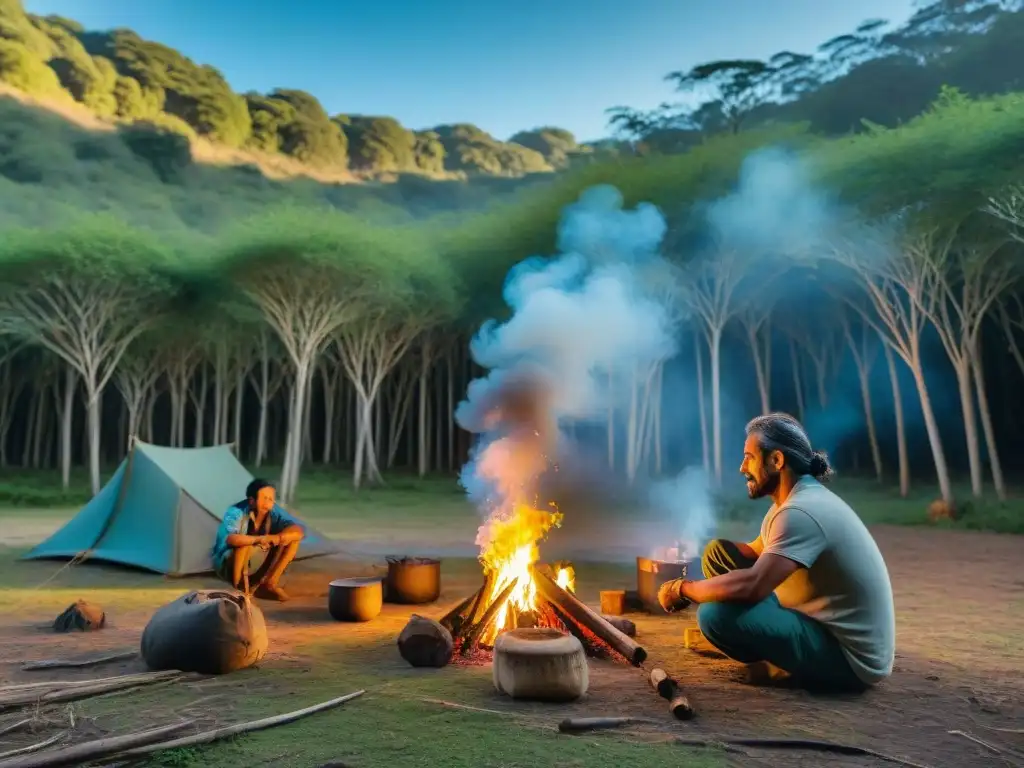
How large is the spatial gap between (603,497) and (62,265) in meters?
20.5

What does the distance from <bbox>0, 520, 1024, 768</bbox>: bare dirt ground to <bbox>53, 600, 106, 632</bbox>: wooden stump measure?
0.39 ft

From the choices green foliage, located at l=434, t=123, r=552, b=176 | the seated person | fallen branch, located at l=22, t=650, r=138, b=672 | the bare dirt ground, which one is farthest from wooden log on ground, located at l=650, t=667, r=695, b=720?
green foliage, located at l=434, t=123, r=552, b=176

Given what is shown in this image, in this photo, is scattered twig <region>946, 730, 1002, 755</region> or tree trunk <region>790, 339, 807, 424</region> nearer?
scattered twig <region>946, 730, 1002, 755</region>

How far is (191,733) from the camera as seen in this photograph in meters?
3.93

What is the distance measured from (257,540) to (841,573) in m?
6.13

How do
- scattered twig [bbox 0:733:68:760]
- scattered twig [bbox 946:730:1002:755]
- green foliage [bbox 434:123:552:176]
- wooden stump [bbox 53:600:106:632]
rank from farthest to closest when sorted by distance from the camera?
green foliage [bbox 434:123:552:176] < wooden stump [bbox 53:600:106:632] < scattered twig [bbox 946:730:1002:755] < scattered twig [bbox 0:733:68:760]

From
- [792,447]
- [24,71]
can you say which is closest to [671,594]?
[792,447]

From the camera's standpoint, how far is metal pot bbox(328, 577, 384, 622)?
23.0ft

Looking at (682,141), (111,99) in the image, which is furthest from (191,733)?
(111,99)

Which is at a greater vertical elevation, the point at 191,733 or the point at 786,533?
the point at 786,533

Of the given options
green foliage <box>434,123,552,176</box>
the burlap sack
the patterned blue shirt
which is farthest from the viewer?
green foliage <box>434,123,552,176</box>

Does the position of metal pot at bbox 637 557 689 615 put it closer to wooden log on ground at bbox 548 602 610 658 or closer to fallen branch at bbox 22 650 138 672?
wooden log on ground at bbox 548 602 610 658

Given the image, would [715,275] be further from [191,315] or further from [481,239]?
[191,315]

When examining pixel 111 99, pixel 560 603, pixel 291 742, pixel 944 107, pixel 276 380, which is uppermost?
pixel 111 99
